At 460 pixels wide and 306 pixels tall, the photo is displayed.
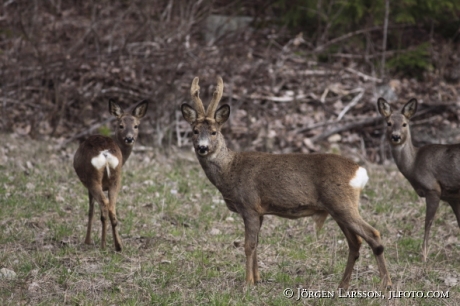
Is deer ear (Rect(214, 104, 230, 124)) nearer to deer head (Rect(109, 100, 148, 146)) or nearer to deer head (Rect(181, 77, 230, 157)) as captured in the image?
deer head (Rect(181, 77, 230, 157))

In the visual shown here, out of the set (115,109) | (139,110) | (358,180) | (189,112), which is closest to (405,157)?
(358,180)

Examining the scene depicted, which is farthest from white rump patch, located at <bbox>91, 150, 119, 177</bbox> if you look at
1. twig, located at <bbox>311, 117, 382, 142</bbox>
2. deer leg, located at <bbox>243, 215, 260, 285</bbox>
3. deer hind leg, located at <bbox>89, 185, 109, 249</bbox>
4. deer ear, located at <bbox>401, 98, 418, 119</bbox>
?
twig, located at <bbox>311, 117, 382, 142</bbox>

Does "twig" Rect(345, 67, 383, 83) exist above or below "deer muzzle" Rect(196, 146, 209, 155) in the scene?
above

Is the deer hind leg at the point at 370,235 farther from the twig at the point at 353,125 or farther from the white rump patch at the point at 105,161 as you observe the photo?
the twig at the point at 353,125

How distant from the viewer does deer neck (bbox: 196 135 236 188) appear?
19.0 feet

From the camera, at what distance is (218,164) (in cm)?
580

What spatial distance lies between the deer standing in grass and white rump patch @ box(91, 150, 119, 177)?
0.94 m

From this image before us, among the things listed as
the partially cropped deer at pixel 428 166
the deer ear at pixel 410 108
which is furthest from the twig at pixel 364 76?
the partially cropped deer at pixel 428 166

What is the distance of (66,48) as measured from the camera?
494 inches

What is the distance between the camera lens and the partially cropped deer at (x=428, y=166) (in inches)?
277

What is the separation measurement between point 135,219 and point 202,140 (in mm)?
1996

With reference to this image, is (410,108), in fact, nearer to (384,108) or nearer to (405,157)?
(384,108)

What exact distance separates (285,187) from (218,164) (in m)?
0.64

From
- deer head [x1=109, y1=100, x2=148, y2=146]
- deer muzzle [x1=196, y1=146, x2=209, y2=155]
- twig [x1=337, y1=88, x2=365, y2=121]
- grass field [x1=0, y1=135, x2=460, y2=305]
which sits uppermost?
twig [x1=337, y1=88, x2=365, y2=121]
